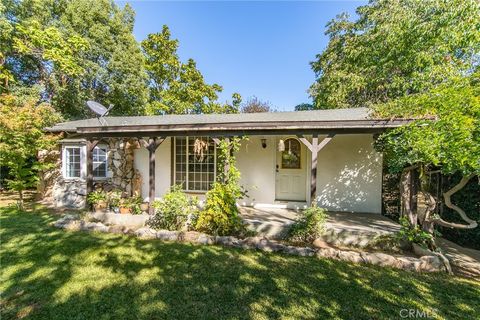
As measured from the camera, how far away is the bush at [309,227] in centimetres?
479

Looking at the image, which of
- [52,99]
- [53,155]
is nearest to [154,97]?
[52,99]

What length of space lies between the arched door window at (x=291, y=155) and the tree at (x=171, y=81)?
13.7 m

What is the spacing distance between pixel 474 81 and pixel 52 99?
72.7ft

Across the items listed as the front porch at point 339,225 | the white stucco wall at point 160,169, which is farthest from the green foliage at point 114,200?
the front porch at point 339,225

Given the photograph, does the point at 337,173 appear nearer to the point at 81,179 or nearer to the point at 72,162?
the point at 81,179

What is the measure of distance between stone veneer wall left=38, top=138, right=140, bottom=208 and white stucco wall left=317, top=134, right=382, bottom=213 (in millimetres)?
6160

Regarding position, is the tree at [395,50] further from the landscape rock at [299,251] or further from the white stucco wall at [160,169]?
the white stucco wall at [160,169]

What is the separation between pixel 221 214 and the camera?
5031 millimetres

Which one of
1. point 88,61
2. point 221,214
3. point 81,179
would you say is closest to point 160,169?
point 81,179

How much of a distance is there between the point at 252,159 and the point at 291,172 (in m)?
1.29

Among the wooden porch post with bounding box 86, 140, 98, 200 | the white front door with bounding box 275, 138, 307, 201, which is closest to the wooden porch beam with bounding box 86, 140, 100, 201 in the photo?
the wooden porch post with bounding box 86, 140, 98, 200

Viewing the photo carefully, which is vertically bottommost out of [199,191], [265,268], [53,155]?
[265,268]

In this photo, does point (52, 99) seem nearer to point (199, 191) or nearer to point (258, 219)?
point (199, 191)

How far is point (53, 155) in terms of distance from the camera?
28.7 ft
